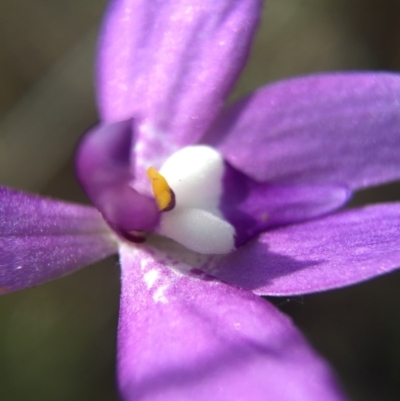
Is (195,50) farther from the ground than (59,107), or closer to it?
farther from the ground

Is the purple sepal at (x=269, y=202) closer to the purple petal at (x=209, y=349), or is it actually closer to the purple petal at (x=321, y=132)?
the purple petal at (x=321, y=132)

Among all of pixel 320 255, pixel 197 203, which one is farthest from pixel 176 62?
pixel 320 255

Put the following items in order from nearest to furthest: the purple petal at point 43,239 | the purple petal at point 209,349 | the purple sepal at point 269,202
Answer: the purple petal at point 209,349 → the purple petal at point 43,239 → the purple sepal at point 269,202

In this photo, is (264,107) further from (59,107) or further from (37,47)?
(37,47)

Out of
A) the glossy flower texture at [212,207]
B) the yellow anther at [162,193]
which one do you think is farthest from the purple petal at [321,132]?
the yellow anther at [162,193]

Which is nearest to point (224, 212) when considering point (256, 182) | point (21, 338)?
point (256, 182)

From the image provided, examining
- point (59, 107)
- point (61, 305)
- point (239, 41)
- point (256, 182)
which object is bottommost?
point (61, 305)

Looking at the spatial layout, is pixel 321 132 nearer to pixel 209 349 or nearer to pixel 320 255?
pixel 320 255

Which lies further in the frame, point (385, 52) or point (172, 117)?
point (385, 52)
